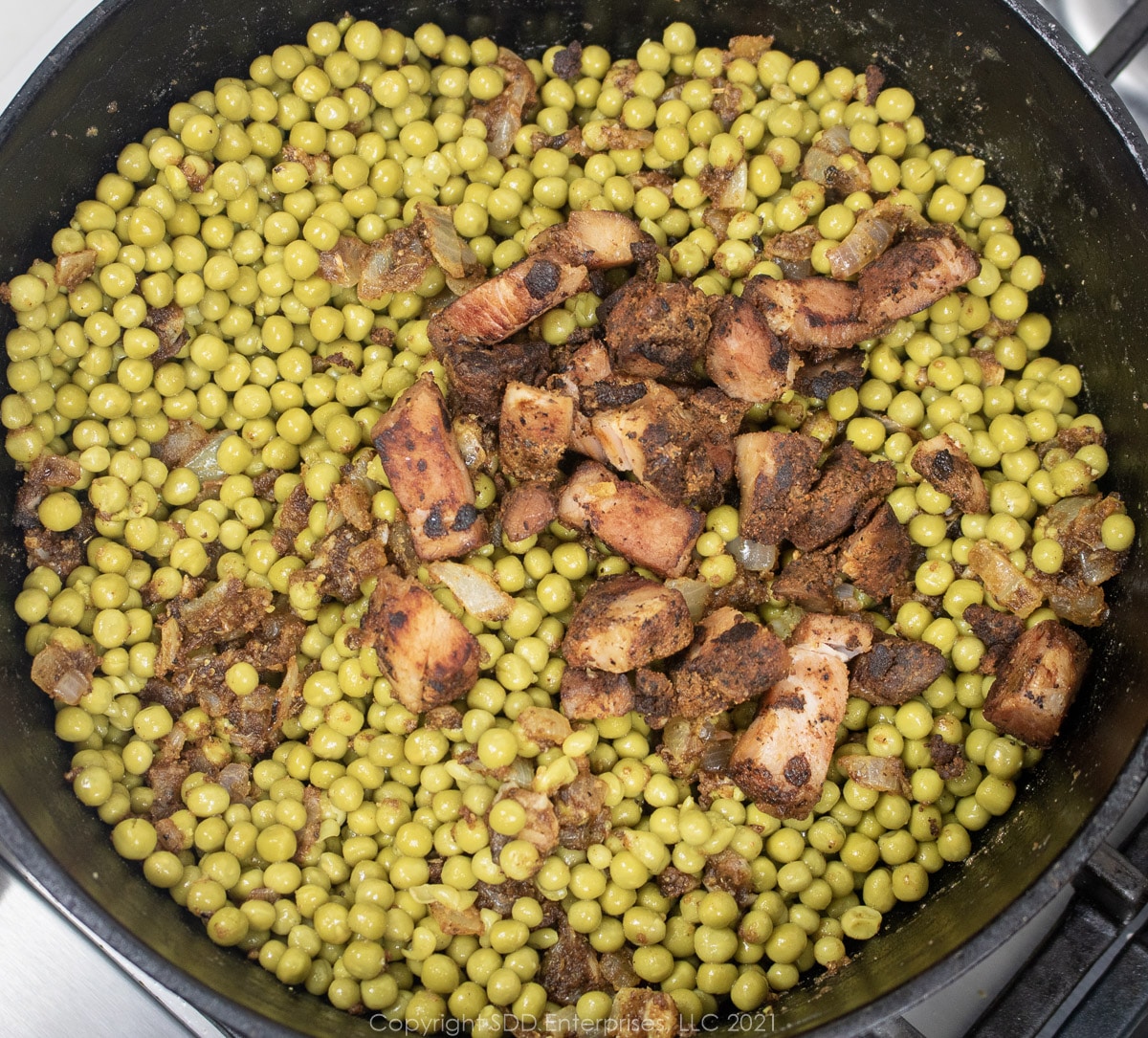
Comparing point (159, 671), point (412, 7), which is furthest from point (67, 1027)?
point (412, 7)

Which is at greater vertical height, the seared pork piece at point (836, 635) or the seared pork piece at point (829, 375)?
the seared pork piece at point (829, 375)

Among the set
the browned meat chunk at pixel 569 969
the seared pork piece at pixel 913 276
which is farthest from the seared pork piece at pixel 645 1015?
the seared pork piece at pixel 913 276

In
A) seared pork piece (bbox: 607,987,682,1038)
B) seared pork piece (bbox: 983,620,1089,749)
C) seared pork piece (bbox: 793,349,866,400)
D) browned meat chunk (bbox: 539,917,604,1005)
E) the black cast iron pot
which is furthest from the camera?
seared pork piece (bbox: 793,349,866,400)

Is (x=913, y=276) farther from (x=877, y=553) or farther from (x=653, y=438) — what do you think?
(x=653, y=438)

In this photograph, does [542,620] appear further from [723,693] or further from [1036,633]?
[1036,633]

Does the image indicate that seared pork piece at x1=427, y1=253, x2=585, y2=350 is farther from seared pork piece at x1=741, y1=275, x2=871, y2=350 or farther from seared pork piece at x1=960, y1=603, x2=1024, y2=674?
seared pork piece at x1=960, y1=603, x2=1024, y2=674

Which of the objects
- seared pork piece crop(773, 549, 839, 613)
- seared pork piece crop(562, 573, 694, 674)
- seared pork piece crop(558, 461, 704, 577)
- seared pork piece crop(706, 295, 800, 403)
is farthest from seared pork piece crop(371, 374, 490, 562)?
seared pork piece crop(773, 549, 839, 613)

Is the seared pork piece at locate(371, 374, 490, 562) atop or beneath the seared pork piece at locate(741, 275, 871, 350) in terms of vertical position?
beneath

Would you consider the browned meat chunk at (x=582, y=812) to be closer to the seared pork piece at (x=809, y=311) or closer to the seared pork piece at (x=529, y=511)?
the seared pork piece at (x=529, y=511)
